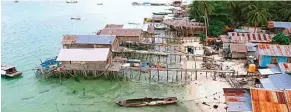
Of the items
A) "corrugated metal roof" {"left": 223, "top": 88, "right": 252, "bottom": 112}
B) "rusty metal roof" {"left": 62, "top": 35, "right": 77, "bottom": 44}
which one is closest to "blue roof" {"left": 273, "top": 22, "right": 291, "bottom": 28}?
"corrugated metal roof" {"left": 223, "top": 88, "right": 252, "bottom": 112}

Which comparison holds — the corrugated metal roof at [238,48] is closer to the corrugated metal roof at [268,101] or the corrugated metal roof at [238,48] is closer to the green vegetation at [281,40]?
the green vegetation at [281,40]

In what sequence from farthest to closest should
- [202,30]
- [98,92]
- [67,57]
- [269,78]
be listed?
[202,30], [67,57], [98,92], [269,78]

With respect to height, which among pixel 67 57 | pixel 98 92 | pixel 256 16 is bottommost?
pixel 98 92

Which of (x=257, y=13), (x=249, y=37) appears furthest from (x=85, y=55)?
(x=257, y=13)

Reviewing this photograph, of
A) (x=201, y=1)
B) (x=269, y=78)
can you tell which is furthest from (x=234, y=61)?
(x=201, y=1)

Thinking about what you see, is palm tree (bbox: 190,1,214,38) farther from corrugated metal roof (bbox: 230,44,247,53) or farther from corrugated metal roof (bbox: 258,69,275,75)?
corrugated metal roof (bbox: 258,69,275,75)

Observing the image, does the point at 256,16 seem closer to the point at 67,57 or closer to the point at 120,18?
the point at 67,57

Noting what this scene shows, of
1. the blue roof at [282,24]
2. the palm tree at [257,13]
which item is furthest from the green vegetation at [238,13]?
the blue roof at [282,24]
